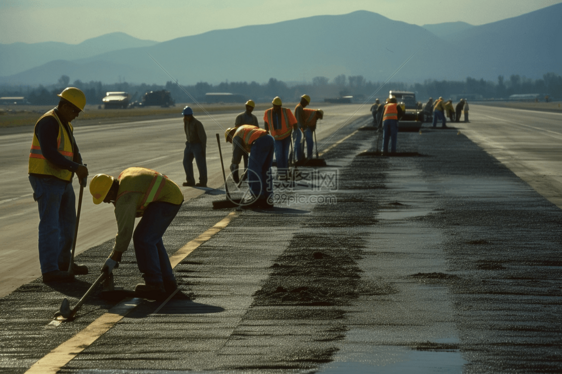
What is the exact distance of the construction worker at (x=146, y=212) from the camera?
6.35 meters

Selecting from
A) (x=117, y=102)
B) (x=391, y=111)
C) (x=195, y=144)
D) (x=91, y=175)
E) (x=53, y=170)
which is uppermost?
(x=53, y=170)

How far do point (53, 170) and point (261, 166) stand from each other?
210 inches

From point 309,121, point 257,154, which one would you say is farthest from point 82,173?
point 309,121

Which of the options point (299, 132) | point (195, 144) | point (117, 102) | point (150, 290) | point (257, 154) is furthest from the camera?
point (117, 102)

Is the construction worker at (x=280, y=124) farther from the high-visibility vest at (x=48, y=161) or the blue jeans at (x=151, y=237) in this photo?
the blue jeans at (x=151, y=237)

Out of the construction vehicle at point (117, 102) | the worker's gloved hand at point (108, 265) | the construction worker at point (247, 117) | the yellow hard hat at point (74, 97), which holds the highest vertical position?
the yellow hard hat at point (74, 97)

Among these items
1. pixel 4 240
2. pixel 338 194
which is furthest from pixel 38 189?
pixel 338 194

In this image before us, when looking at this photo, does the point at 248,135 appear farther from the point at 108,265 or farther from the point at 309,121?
the point at 309,121

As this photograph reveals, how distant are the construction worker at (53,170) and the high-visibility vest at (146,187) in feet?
3.38

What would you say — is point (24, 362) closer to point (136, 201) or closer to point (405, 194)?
point (136, 201)

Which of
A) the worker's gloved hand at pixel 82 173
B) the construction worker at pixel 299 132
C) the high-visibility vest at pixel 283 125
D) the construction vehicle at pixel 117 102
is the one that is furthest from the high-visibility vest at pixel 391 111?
the construction vehicle at pixel 117 102

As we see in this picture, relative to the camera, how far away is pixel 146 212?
271 inches

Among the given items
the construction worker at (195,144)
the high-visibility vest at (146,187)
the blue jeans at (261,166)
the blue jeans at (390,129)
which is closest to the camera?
the high-visibility vest at (146,187)

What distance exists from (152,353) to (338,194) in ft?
31.2
